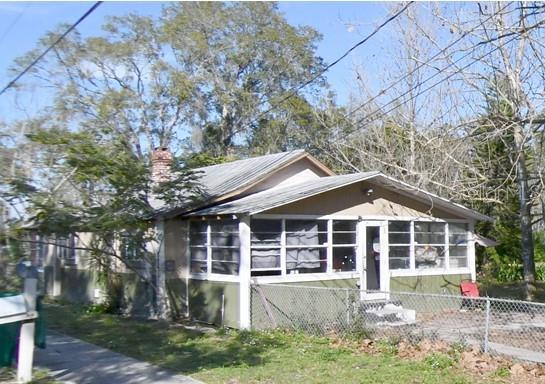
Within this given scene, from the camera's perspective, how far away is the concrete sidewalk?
9359 millimetres

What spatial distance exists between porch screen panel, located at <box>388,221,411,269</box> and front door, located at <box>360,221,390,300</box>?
32cm

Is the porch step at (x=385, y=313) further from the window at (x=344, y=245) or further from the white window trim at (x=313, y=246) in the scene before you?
the window at (x=344, y=245)

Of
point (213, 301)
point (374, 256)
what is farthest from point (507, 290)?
point (213, 301)

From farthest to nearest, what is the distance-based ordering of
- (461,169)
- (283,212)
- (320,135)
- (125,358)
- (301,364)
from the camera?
(320,135) → (461,169) → (283,212) → (125,358) → (301,364)

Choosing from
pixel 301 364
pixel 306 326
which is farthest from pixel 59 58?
pixel 301 364

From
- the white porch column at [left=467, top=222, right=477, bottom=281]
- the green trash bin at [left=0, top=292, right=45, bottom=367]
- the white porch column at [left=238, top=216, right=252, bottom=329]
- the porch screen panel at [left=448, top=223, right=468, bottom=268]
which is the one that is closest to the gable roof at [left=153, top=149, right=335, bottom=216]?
the white porch column at [left=238, top=216, right=252, bottom=329]

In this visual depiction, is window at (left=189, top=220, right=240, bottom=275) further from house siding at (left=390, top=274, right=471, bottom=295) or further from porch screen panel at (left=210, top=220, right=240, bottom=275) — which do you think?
house siding at (left=390, top=274, right=471, bottom=295)

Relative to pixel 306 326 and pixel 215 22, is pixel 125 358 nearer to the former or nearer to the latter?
pixel 306 326

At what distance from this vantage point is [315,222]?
52.0 ft

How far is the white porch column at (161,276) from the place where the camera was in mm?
15953

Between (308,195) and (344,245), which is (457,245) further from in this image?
(308,195)

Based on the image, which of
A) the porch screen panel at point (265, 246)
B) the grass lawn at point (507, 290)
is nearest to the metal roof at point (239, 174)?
the porch screen panel at point (265, 246)

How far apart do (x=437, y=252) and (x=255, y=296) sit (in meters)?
5.98

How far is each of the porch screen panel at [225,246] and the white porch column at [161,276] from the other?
4.00 feet
